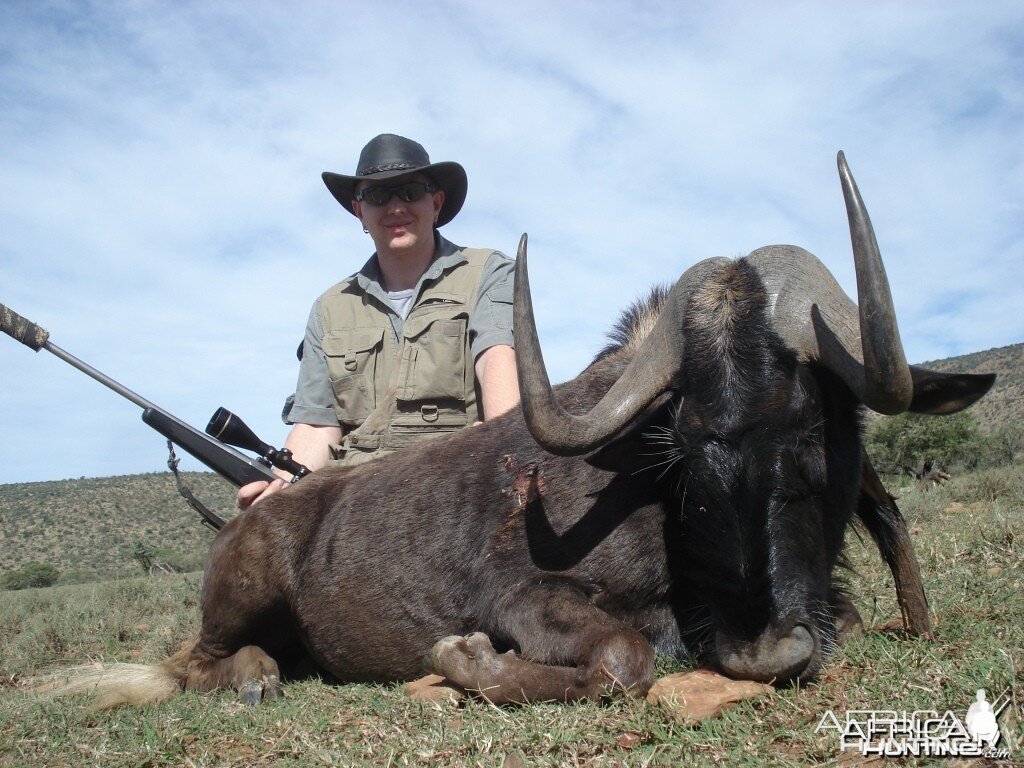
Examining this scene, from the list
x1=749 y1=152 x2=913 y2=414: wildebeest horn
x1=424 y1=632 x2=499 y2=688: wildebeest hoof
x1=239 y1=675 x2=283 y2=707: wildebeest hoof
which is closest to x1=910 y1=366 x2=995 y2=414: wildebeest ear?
x1=749 y1=152 x2=913 y2=414: wildebeest horn

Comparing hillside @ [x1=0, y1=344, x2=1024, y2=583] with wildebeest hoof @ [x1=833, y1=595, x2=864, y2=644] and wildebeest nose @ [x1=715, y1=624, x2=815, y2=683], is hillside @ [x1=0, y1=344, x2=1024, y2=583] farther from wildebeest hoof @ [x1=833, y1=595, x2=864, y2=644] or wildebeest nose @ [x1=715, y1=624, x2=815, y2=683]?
wildebeest nose @ [x1=715, y1=624, x2=815, y2=683]

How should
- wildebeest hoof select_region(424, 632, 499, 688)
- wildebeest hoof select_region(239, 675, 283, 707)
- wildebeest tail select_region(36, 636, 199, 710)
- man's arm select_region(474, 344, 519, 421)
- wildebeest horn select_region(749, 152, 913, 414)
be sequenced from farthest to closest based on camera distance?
man's arm select_region(474, 344, 519, 421) → wildebeest tail select_region(36, 636, 199, 710) → wildebeest hoof select_region(239, 675, 283, 707) → wildebeest hoof select_region(424, 632, 499, 688) → wildebeest horn select_region(749, 152, 913, 414)

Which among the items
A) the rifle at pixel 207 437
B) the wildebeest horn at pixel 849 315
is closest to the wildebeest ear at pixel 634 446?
the wildebeest horn at pixel 849 315

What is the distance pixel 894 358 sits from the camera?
268 centimetres

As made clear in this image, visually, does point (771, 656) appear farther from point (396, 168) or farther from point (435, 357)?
point (396, 168)

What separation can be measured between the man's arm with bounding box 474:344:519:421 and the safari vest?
260mm

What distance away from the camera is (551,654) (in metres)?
3.27

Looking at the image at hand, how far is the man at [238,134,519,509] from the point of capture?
556cm

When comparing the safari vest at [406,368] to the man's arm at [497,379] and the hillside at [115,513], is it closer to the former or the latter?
the man's arm at [497,379]

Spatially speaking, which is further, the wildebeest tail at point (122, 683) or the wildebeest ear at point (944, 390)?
the wildebeest tail at point (122, 683)

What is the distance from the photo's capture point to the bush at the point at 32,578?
58.4ft

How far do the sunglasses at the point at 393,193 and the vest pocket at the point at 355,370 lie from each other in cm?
90

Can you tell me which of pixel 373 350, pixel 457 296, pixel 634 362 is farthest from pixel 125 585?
pixel 634 362

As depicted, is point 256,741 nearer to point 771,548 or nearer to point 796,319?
point 771,548
